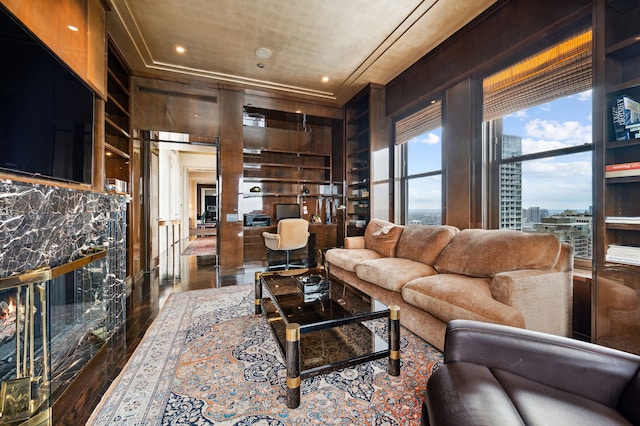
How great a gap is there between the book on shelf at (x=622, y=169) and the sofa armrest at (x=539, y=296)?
0.72 metres

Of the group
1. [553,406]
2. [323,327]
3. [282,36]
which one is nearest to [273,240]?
[282,36]

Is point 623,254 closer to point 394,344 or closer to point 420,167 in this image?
point 394,344

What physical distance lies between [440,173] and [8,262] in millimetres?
3991

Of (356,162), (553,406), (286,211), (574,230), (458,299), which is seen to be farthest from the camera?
(286,211)

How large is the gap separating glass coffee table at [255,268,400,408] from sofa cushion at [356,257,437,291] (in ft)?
1.45

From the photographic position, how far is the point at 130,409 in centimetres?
139

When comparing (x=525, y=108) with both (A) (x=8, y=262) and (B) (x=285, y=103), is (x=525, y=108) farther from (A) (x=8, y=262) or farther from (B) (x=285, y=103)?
(A) (x=8, y=262)

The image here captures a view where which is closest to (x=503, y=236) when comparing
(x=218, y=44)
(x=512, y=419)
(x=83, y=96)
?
(x=512, y=419)

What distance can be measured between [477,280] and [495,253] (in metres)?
0.27

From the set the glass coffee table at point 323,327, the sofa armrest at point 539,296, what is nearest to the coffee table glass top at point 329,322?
the glass coffee table at point 323,327

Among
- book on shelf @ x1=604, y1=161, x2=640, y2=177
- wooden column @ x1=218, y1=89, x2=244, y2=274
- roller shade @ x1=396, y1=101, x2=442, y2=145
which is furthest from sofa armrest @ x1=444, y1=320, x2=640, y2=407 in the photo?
wooden column @ x1=218, y1=89, x2=244, y2=274

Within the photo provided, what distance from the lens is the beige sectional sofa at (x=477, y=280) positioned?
1.71m

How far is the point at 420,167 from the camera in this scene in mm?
3951

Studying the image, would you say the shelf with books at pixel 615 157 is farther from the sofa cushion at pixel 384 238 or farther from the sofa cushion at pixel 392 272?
the sofa cushion at pixel 384 238
